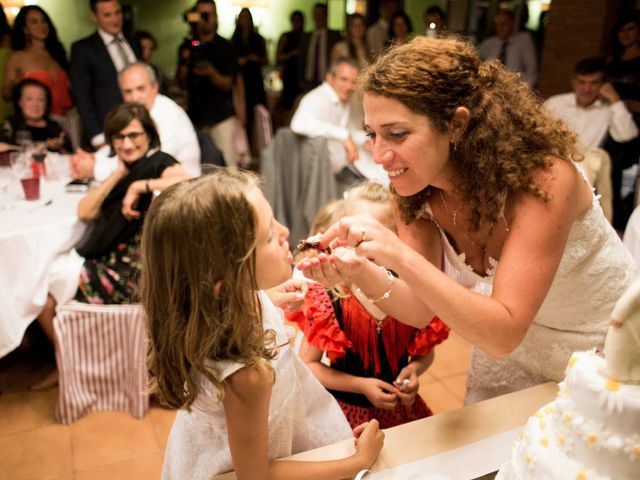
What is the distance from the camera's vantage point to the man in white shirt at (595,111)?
3.99 metres

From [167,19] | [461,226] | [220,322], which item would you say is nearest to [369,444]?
[220,322]

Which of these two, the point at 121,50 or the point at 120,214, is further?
the point at 121,50

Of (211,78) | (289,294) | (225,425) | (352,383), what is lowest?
(352,383)

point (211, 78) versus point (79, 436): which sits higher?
point (211, 78)

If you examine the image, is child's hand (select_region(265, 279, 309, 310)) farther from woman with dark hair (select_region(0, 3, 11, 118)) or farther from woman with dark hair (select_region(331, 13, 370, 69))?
woman with dark hair (select_region(331, 13, 370, 69))

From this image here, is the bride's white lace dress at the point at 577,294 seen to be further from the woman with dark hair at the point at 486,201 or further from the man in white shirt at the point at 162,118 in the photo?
the man in white shirt at the point at 162,118

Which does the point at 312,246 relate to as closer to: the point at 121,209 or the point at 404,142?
the point at 404,142

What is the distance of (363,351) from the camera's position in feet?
5.28

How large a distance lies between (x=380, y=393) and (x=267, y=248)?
0.71 metres

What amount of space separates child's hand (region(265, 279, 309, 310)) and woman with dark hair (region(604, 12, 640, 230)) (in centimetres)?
386

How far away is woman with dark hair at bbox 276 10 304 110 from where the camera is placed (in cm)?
631

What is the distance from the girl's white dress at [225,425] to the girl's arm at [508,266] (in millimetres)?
273

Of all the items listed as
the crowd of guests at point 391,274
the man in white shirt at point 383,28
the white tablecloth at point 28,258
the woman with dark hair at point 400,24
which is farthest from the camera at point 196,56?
the crowd of guests at point 391,274

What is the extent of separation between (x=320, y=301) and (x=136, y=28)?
7.02 metres
